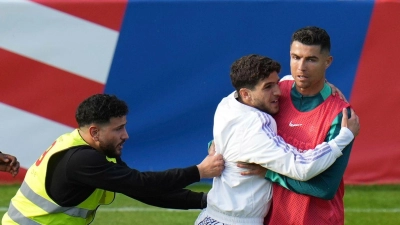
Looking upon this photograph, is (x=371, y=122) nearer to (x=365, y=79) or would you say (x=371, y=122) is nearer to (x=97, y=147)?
(x=365, y=79)

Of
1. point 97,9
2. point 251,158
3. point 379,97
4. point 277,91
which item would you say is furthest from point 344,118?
point 97,9

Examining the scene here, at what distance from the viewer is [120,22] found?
7.37m

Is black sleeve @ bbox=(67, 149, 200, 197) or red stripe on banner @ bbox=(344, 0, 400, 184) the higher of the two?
red stripe on banner @ bbox=(344, 0, 400, 184)

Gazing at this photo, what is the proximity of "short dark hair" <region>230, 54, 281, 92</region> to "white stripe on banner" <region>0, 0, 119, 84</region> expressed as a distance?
3.52 metres

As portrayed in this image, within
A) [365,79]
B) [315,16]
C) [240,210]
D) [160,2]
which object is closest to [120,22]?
[160,2]

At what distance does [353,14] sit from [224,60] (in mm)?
1191

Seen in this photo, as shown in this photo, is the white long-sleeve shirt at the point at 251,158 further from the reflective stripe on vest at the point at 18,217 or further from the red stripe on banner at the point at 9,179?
the red stripe on banner at the point at 9,179

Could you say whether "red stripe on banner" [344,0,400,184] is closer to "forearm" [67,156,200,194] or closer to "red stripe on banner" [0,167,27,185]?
"red stripe on banner" [0,167,27,185]

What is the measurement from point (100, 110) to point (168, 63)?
3.28m

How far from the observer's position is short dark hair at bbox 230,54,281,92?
3.95m

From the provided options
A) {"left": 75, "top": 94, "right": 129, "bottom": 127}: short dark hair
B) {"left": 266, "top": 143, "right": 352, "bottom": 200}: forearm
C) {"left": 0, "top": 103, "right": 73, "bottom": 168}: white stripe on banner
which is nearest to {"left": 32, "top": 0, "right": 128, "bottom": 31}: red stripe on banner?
{"left": 0, "top": 103, "right": 73, "bottom": 168}: white stripe on banner

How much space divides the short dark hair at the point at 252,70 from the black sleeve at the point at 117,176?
529 mm

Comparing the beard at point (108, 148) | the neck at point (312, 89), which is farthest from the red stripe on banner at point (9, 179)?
the neck at point (312, 89)

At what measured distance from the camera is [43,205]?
414 cm
